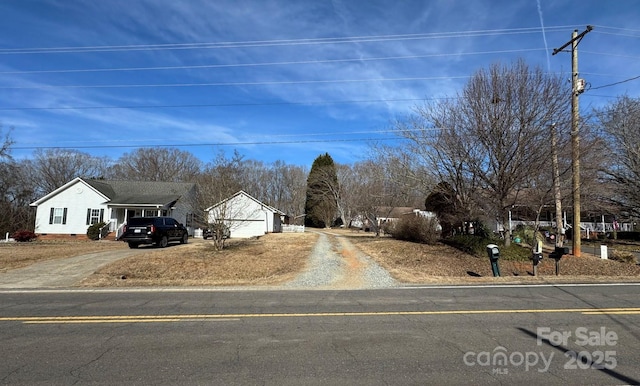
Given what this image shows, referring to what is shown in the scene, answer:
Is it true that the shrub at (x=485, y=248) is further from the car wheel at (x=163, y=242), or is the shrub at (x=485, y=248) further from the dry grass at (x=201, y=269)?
the car wheel at (x=163, y=242)

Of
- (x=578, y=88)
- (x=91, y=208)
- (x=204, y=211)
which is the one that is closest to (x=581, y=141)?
(x=578, y=88)

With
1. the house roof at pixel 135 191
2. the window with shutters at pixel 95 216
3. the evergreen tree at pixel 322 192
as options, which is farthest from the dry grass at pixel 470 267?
the evergreen tree at pixel 322 192

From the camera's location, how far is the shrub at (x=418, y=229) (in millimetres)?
21172

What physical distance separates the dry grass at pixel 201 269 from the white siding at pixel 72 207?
20571 millimetres

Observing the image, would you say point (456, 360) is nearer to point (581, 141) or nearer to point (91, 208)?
point (581, 141)

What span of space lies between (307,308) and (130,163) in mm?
66333

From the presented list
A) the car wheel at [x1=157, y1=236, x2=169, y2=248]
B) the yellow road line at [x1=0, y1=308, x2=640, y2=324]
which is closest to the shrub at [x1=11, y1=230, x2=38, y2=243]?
the car wheel at [x1=157, y1=236, x2=169, y2=248]

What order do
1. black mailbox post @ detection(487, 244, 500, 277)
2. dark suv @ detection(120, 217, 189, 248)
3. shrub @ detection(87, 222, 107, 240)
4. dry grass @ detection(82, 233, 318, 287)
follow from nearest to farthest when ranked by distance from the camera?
dry grass @ detection(82, 233, 318, 287) → black mailbox post @ detection(487, 244, 500, 277) → dark suv @ detection(120, 217, 189, 248) → shrub @ detection(87, 222, 107, 240)

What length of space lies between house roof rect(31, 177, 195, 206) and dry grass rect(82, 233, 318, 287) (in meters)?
18.5

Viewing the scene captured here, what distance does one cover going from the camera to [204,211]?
61.7ft

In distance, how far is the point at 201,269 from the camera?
14.8m

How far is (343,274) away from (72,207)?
30549 mm

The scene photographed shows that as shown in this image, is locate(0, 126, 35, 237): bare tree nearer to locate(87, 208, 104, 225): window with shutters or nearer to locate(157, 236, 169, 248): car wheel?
locate(87, 208, 104, 225): window with shutters

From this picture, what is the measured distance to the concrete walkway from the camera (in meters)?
11.8
